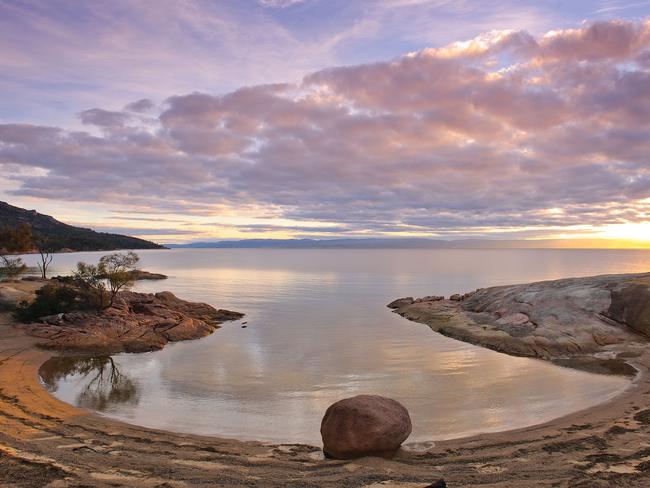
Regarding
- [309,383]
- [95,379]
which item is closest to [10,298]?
[95,379]

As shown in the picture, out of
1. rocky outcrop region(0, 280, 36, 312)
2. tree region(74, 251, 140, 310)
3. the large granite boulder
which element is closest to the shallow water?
the large granite boulder

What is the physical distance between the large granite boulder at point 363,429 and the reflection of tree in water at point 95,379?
13122 millimetres

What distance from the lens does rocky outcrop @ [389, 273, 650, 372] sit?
119 ft

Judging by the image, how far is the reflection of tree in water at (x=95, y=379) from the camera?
25.0m

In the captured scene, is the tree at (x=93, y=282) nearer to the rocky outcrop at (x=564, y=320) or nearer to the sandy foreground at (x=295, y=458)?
the sandy foreground at (x=295, y=458)

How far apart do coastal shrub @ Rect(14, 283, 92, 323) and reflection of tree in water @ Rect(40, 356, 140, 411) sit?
33.9ft

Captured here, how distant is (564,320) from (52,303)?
1757 inches

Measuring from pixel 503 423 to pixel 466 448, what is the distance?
15.9 ft

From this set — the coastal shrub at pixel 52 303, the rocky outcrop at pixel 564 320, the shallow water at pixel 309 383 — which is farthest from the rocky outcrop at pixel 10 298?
the rocky outcrop at pixel 564 320

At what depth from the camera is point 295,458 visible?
16438 millimetres

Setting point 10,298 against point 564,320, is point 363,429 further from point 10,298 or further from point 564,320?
point 10,298

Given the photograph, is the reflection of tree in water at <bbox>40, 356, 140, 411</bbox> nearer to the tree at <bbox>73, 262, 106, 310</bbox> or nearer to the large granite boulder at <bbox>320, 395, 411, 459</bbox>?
the tree at <bbox>73, 262, 106, 310</bbox>

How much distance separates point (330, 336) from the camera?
46.1 metres

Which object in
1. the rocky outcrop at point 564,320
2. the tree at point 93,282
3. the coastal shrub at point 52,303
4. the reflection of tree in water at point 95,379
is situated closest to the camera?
the reflection of tree in water at point 95,379
